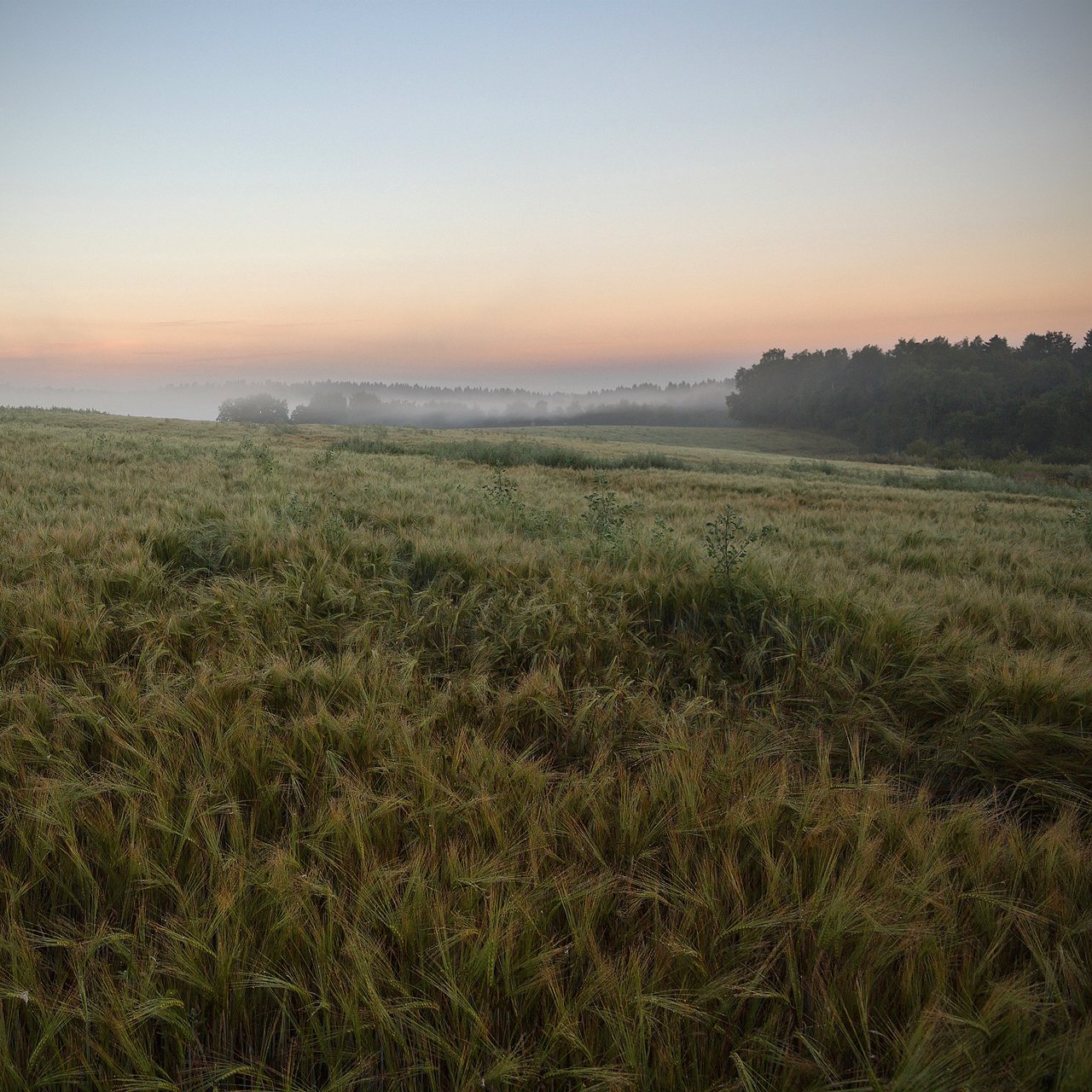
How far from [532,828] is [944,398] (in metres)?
91.3

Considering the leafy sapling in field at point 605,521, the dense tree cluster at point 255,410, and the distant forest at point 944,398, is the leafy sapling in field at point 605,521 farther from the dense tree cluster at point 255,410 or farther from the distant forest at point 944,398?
the dense tree cluster at point 255,410

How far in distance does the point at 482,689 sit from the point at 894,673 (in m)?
2.21

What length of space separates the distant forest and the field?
74270 millimetres

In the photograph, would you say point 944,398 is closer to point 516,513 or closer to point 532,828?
point 516,513

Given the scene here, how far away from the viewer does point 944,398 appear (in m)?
73.1

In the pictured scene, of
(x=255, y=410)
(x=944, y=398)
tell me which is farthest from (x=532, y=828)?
(x=255, y=410)

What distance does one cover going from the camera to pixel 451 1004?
1.15m

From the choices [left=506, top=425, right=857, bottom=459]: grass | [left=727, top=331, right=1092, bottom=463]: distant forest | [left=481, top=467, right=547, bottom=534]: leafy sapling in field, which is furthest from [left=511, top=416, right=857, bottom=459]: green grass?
[left=481, top=467, right=547, bottom=534]: leafy sapling in field

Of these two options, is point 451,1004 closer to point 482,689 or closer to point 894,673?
point 482,689

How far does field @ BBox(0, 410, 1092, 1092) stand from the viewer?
1.10 meters

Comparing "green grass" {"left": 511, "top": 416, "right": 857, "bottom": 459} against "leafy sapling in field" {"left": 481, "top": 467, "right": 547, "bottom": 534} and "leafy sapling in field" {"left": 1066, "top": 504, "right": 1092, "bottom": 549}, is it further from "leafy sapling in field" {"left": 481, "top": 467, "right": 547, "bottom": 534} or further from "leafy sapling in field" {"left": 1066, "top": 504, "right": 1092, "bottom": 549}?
"leafy sapling in field" {"left": 481, "top": 467, "right": 547, "bottom": 534}

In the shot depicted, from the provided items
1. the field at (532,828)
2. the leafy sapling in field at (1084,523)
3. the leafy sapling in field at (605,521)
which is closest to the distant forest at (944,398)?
the leafy sapling in field at (1084,523)

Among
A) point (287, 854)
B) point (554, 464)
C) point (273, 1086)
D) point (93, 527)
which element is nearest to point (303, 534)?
point (93, 527)

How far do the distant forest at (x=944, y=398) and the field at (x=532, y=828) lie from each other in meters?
74.3
